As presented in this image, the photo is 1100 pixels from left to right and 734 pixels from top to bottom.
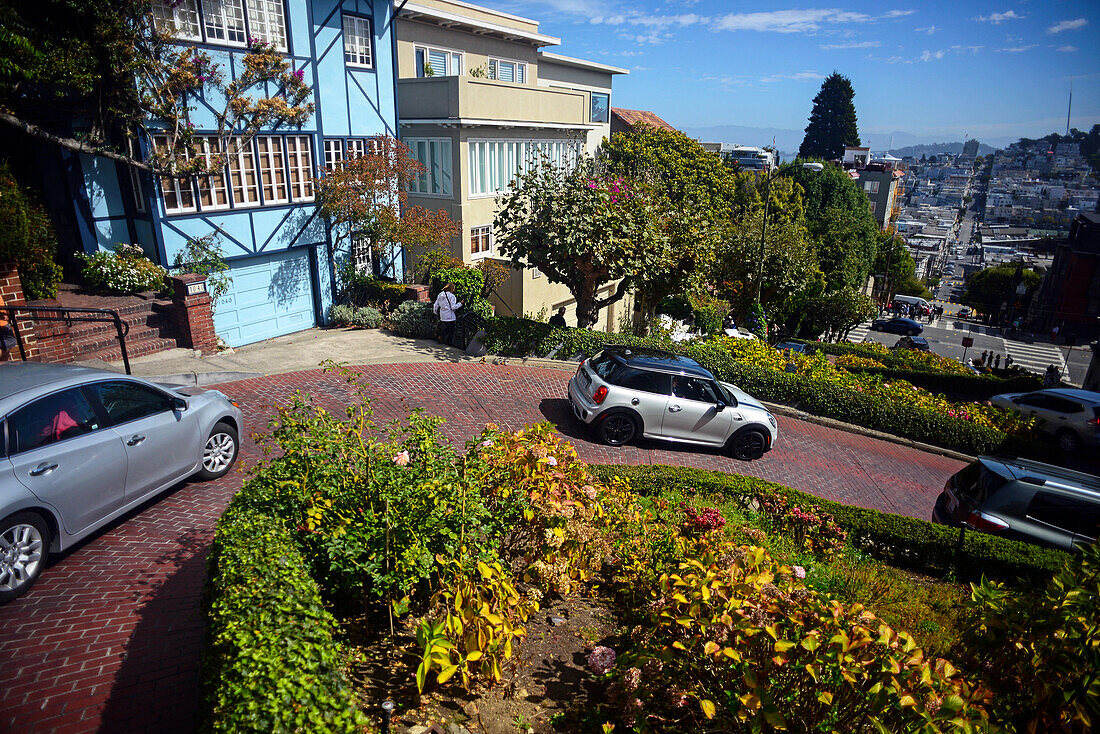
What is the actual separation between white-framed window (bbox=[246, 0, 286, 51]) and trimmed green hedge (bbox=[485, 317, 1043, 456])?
9483 mm

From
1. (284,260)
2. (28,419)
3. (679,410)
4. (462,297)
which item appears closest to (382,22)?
(284,260)

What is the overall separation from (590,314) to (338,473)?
1339cm

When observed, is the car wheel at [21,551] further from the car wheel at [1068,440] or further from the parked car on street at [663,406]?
the car wheel at [1068,440]

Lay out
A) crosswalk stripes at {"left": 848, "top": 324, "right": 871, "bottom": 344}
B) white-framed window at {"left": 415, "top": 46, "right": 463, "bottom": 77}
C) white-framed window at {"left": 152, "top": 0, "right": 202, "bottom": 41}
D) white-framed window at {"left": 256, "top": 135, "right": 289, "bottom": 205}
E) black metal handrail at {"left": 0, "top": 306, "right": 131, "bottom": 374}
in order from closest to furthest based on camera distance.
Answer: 1. black metal handrail at {"left": 0, "top": 306, "right": 131, "bottom": 374}
2. white-framed window at {"left": 152, "top": 0, "right": 202, "bottom": 41}
3. white-framed window at {"left": 256, "top": 135, "right": 289, "bottom": 205}
4. white-framed window at {"left": 415, "top": 46, "right": 463, "bottom": 77}
5. crosswalk stripes at {"left": 848, "top": 324, "right": 871, "bottom": 344}

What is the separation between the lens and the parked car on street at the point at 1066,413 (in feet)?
53.4

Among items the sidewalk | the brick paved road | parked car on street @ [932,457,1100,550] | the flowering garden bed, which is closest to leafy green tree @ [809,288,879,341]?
the brick paved road

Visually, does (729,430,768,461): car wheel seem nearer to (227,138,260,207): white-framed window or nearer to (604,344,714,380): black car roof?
(604,344,714,380): black car roof

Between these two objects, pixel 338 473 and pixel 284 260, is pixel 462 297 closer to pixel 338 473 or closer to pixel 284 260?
pixel 284 260

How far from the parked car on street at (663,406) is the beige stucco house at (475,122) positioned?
9244 mm

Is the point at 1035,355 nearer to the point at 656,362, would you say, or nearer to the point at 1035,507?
the point at 1035,507

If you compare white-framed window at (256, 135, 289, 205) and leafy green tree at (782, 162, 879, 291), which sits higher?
white-framed window at (256, 135, 289, 205)

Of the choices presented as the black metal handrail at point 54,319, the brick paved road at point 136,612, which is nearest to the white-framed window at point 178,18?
the black metal handrail at point 54,319

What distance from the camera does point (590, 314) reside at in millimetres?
18125

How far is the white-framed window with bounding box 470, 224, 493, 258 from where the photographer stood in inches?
909
